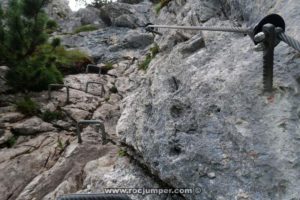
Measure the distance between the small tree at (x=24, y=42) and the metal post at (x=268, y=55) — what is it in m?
8.91

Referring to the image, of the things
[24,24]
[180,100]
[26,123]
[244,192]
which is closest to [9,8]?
[24,24]

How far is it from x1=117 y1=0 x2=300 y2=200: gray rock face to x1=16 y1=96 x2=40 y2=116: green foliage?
5.31 m

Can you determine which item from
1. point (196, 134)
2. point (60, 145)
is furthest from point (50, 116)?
point (196, 134)

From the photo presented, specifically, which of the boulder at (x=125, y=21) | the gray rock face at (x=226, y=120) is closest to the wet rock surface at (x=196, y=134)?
the gray rock face at (x=226, y=120)

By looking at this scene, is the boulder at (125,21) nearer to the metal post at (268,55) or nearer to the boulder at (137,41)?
the boulder at (137,41)

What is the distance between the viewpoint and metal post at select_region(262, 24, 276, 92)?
112 inches

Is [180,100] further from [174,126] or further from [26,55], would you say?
[26,55]

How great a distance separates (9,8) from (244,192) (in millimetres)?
9692

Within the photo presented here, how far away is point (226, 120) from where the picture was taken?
142 inches

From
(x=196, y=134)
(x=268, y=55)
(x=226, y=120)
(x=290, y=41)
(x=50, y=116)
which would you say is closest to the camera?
(x=290, y=41)

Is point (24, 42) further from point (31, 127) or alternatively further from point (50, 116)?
point (31, 127)

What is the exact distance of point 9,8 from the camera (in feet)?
34.6

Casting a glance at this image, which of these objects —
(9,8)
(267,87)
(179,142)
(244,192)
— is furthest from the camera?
(9,8)

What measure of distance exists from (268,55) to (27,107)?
8.02 metres
